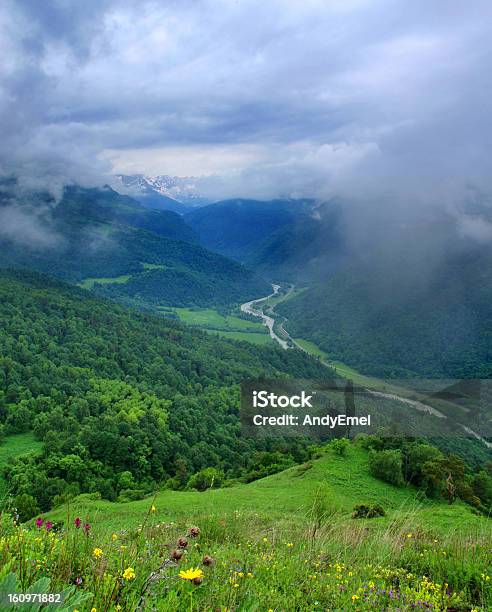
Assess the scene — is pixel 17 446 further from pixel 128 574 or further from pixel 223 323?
pixel 223 323

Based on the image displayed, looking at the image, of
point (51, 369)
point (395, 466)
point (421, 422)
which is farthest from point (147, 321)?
A: point (395, 466)

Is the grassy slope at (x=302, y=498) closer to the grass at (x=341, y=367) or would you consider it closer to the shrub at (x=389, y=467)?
the shrub at (x=389, y=467)

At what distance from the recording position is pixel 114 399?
62.8m

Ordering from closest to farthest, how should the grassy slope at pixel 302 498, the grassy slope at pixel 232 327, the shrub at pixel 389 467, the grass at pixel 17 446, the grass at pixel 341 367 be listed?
the grassy slope at pixel 302 498, the shrub at pixel 389 467, the grass at pixel 17 446, the grass at pixel 341 367, the grassy slope at pixel 232 327

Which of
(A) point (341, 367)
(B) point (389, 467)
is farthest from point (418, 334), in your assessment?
(B) point (389, 467)

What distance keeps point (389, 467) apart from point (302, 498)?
1019 centimetres

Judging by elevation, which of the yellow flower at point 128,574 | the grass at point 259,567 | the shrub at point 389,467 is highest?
the yellow flower at point 128,574

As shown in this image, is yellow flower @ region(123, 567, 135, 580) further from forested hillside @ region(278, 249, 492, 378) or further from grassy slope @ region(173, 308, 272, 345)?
grassy slope @ region(173, 308, 272, 345)

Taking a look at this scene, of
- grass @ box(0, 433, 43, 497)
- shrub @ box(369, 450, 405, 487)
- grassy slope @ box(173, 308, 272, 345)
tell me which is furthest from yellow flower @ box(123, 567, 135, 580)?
grassy slope @ box(173, 308, 272, 345)

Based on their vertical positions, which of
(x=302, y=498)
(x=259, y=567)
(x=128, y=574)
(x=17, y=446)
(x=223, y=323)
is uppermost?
(x=128, y=574)

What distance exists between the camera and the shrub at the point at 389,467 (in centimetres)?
3244

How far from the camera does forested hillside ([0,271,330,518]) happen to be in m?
41.0

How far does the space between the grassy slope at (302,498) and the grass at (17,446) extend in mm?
20929

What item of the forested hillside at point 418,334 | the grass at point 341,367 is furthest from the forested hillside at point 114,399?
the forested hillside at point 418,334
